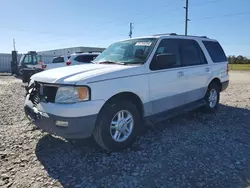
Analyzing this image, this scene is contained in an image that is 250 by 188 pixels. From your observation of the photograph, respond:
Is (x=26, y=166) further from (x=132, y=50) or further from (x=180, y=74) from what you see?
(x=180, y=74)

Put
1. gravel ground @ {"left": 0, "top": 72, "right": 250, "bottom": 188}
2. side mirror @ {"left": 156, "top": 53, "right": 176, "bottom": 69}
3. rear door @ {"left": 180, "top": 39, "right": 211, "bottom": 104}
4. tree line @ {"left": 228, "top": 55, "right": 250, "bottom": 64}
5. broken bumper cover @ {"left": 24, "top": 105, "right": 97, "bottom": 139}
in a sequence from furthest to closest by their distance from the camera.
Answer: tree line @ {"left": 228, "top": 55, "right": 250, "bottom": 64} < rear door @ {"left": 180, "top": 39, "right": 211, "bottom": 104} < side mirror @ {"left": 156, "top": 53, "right": 176, "bottom": 69} < broken bumper cover @ {"left": 24, "top": 105, "right": 97, "bottom": 139} < gravel ground @ {"left": 0, "top": 72, "right": 250, "bottom": 188}

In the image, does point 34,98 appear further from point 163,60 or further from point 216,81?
point 216,81

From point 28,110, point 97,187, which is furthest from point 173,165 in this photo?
point 28,110

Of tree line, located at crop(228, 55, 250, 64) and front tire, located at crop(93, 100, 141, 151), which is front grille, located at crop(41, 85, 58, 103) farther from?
tree line, located at crop(228, 55, 250, 64)

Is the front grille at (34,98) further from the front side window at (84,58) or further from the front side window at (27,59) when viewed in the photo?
the front side window at (27,59)

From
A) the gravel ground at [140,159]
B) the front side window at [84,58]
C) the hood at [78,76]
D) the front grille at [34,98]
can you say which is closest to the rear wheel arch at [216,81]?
the gravel ground at [140,159]

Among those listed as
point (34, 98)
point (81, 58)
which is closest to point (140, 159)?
point (34, 98)

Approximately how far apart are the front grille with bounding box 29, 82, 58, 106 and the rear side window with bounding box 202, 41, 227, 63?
4258 mm

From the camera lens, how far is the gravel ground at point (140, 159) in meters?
2.92

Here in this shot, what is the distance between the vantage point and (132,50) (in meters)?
4.50

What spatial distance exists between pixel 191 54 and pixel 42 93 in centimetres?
351

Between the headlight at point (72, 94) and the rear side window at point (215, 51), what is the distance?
401 centimetres

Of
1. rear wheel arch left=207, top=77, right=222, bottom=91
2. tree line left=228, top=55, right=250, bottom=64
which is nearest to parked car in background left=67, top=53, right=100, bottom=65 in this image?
rear wheel arch left=207, top=77, right=222, bottom=91

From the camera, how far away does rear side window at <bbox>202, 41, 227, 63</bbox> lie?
237 inches
